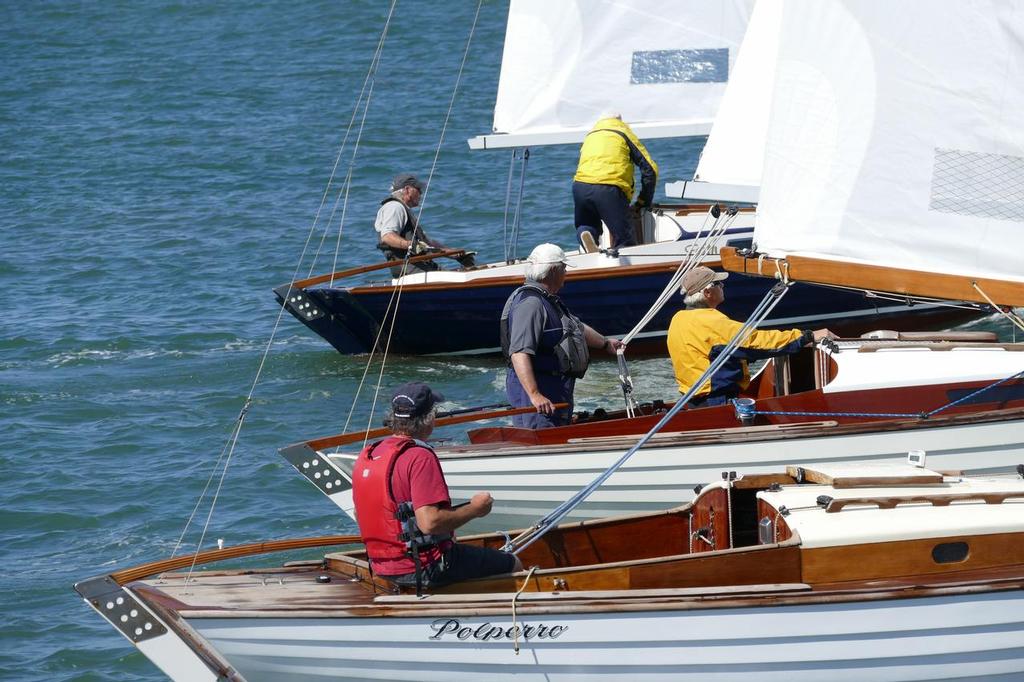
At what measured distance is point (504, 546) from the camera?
6957 millimetres

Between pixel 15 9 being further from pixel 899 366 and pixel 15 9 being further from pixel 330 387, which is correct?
pixel 899 366

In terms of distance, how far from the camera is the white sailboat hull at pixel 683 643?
589 cm

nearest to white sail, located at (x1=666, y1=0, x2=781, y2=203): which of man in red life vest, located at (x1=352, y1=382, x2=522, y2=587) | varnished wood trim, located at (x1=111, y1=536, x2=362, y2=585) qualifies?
varnished wood trim, located at (x1=111, y1=536, x2=362, y2=585)

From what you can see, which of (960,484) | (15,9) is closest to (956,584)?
(960,484)

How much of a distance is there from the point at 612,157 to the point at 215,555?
252 inches

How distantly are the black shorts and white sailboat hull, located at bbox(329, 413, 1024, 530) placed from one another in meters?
1.65

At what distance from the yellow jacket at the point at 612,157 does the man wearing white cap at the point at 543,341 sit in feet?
13.7

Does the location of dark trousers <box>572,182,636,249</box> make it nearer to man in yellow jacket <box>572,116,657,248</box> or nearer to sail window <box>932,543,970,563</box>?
man in yellow jacket <box>572,116,657,248</box>

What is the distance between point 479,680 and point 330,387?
22.4 feet

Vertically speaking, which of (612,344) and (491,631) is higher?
(612,344)

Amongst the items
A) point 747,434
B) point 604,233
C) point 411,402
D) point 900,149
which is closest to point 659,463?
point 747,434

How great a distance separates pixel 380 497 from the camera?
6070 millimetres

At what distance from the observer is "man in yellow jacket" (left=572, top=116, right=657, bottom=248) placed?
41.3 feet

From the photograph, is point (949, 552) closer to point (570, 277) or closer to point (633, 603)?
point (633, 603)
